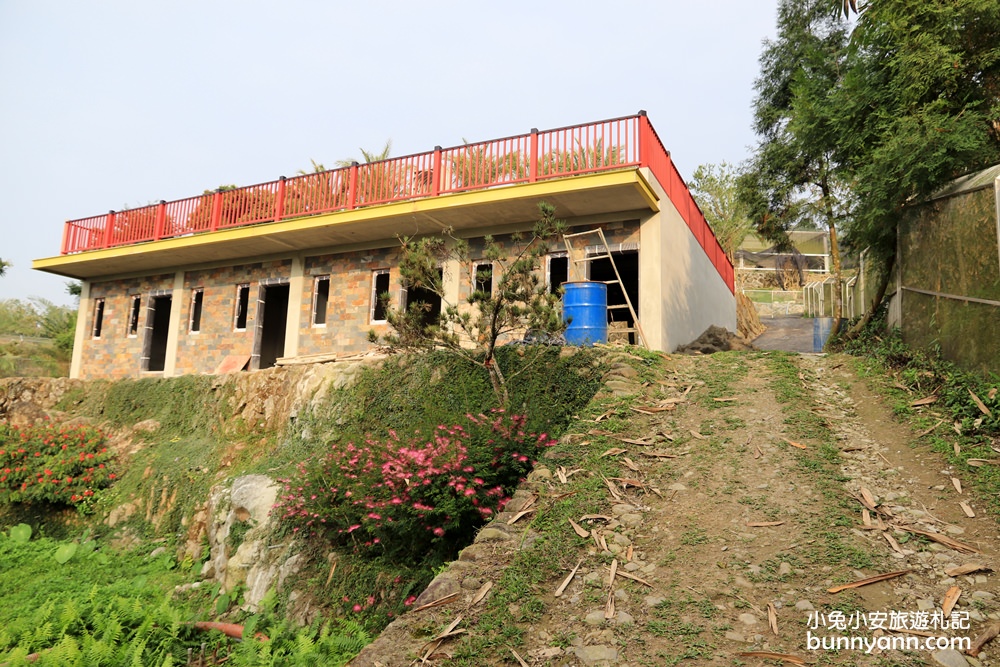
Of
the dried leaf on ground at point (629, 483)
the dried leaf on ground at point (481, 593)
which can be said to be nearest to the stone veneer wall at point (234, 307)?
the dried leaf on ground at point (629, 483)

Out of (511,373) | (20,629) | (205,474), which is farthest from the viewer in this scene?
(205,474)

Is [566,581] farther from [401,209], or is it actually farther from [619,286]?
[619,286]

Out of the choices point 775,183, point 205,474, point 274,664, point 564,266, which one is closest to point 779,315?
point 775,183

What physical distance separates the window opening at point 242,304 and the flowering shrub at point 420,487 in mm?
8999

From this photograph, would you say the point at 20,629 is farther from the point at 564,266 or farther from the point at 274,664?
the point at 564,266

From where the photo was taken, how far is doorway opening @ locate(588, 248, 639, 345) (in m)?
12.0

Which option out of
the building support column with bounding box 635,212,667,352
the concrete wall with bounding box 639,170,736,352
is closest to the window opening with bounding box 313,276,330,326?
the building support column with bounding box 635,212,667,352

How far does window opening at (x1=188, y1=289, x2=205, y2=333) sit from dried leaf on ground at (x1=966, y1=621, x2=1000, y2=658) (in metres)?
16.6

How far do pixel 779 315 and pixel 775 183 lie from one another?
38.1ft

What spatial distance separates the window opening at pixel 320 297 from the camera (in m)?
14.4

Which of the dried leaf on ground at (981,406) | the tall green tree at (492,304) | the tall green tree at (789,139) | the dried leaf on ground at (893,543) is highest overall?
the tall green tree at (789,139)

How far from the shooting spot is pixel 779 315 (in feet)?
87.7

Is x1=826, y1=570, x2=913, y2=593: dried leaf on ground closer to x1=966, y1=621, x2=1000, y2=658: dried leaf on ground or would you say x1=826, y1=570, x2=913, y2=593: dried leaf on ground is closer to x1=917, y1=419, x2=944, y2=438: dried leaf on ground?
x1=966, y1=621, x2=1000, y2=658: dried leaf on ground

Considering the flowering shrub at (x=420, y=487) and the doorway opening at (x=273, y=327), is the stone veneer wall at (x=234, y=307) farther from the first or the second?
the flowering shrub at (x=420, y=487)
